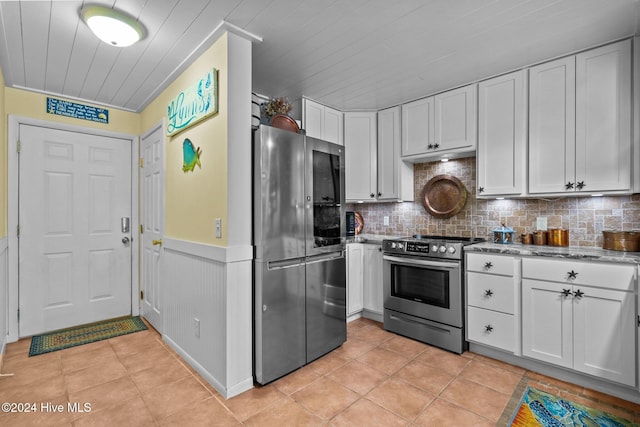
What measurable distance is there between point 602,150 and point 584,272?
93 centimetres

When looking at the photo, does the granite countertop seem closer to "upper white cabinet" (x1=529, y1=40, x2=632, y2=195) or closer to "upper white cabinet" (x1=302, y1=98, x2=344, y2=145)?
"upper white cabinet" (x1=529, y1=40, x2=632, y2=195)

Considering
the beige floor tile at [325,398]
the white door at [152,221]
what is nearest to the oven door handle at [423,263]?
the beige floor tile at [325,398]

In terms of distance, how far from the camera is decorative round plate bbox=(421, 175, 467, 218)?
331cm

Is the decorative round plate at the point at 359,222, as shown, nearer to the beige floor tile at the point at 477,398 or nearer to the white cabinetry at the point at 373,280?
the white cabinetry at the point at 373,280

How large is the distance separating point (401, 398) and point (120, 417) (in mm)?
1749

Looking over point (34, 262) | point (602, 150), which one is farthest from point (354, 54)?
point (34, 262)

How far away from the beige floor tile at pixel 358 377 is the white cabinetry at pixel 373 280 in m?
0.98

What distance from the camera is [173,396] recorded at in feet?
6.86

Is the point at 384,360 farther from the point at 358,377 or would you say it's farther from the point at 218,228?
the point at 218,228

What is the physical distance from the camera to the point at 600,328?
2100mm

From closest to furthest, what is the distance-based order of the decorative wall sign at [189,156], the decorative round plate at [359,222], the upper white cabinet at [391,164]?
the decorative wall sign at [189,156] → the upper white cabinet at [391,164] → the decorative round plate at [359,222]

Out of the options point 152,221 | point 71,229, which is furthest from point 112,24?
point 71,229

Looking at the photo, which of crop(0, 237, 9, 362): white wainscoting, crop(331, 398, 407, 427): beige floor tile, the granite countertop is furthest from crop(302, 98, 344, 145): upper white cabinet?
crop(0, 237, 9, 362): white wainscoting

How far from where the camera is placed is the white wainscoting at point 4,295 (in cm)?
263
